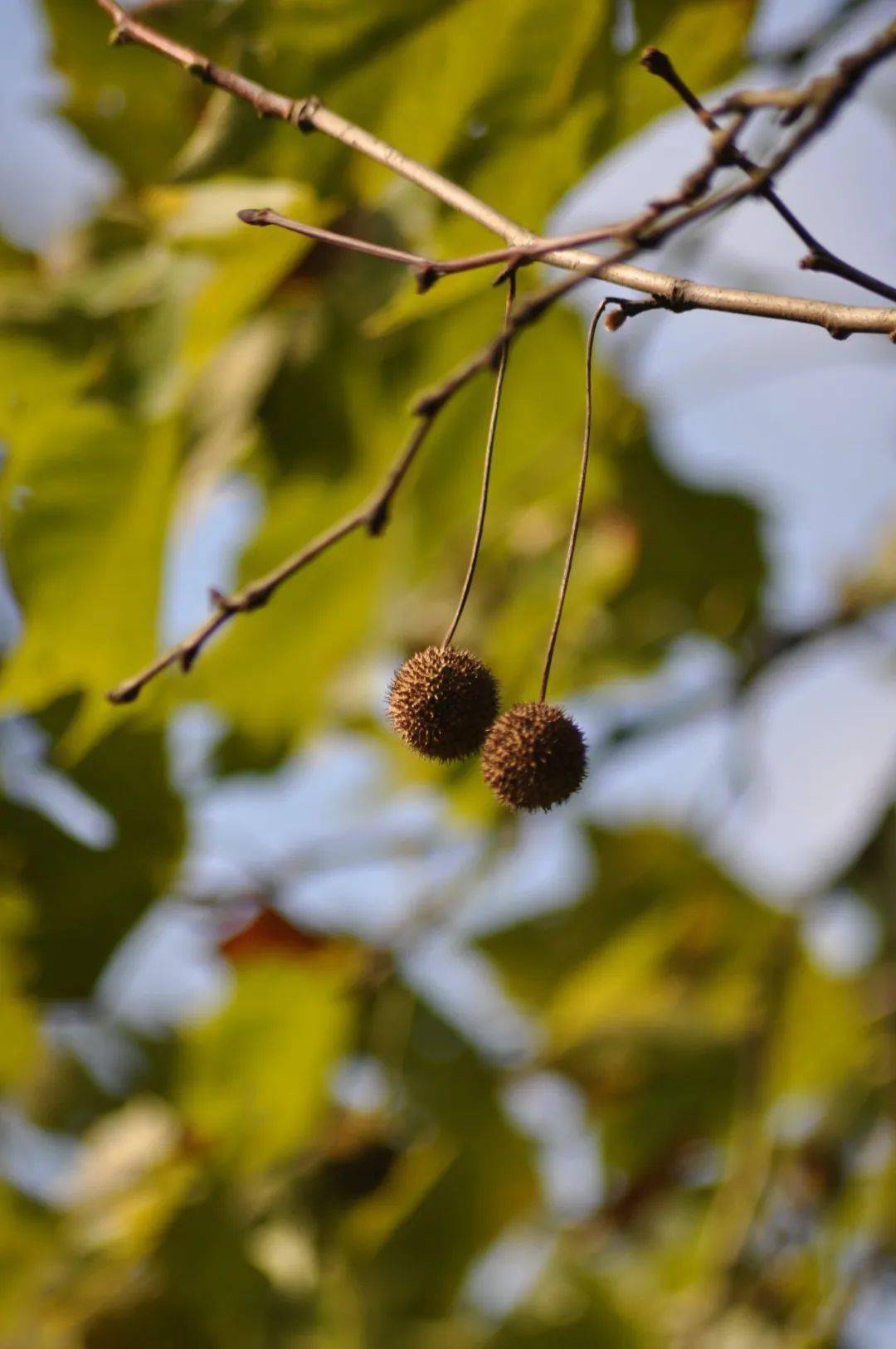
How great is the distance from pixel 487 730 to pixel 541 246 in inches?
27.4

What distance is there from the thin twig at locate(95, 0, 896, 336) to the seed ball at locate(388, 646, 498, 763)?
0.55m

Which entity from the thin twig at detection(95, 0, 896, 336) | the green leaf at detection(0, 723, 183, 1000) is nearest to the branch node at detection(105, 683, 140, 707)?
the thin twig at detection(95, 0, 896, 336)

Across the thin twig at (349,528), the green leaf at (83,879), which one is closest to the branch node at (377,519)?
the thin twig at (349,528)

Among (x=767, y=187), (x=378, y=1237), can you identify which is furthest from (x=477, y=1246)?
(x=767, y=187)

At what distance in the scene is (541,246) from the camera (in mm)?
1315

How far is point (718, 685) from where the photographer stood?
390cm

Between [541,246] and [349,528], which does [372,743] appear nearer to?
[349,528]

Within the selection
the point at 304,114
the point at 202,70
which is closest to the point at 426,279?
the point at 304,114

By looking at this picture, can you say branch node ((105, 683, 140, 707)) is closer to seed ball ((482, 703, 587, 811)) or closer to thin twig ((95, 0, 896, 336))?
seed ball ((482, 703, 587, 811))

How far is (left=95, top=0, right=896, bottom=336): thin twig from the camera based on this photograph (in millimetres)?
1269

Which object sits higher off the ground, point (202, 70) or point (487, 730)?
point (202, 70)

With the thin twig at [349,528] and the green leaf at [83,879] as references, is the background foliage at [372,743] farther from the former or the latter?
the thin twig at [349,528]

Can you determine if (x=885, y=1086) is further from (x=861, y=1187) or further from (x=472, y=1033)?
(x=472, y=1033)

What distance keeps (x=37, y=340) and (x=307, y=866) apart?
1726mm
